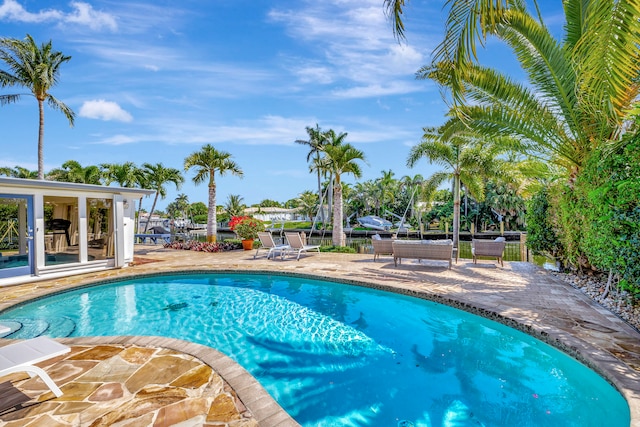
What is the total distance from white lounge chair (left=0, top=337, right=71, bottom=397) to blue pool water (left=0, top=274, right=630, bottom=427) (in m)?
2.16

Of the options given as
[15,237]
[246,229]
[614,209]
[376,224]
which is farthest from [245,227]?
[376,224]

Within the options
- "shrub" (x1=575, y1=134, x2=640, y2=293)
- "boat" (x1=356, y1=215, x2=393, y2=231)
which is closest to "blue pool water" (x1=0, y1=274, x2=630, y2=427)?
"shrub" (x1=575, y1=134, x2=640, y2=293)

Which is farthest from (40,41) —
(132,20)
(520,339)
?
(520,339)

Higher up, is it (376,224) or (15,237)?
(15,237)

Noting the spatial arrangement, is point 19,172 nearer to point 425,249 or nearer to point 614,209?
point 425,249

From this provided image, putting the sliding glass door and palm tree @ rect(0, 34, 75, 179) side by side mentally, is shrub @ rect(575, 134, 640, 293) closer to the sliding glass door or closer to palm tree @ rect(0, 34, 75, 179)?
the sliding glass door

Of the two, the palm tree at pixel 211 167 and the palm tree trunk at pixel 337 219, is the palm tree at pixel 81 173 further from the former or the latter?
the palm tree trunk at pixel 337 219

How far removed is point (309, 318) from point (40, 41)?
81.5ft

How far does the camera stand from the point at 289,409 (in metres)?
3.50

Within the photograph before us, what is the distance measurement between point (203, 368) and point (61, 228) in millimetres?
9264

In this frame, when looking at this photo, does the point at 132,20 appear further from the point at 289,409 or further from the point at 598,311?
the point at 598,311

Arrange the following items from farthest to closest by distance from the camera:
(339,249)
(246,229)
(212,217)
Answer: (212,217), (246,229), (339,249)

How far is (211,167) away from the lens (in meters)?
17.5

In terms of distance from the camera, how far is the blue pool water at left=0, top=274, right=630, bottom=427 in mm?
3465
